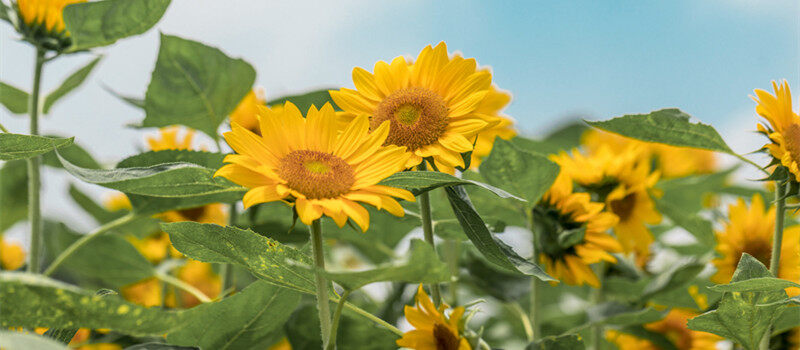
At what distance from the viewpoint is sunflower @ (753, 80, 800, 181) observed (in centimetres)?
47

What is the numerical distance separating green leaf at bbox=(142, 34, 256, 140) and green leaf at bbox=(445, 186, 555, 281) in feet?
1.00

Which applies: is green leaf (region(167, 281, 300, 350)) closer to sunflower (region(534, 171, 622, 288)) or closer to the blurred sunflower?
sunflower (region(534, 171, 622, 288))

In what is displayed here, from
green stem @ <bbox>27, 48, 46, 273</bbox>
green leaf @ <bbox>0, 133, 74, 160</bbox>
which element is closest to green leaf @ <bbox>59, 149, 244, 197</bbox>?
green leaf @ <bbox>0, 133, 74, 160</bbox>

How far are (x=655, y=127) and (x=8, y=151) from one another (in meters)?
0.43

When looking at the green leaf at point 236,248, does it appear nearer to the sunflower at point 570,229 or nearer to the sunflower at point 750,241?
the sunflower at point 570,229

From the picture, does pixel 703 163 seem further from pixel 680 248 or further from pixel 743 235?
pixel 743 235

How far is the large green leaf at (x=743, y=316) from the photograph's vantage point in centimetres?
46

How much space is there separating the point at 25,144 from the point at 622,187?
0.55 meters

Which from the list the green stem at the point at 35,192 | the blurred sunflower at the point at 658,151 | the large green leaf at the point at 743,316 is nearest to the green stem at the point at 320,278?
the large green leaf at the point at 743,316

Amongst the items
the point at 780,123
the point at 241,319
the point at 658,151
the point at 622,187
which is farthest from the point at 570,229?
the point at 658,151

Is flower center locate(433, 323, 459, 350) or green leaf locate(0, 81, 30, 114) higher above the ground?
flower center locate(433, 323, 459, 350)

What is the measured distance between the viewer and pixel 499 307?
3.50 ft

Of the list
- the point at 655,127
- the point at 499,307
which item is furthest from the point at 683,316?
the point at 655,127

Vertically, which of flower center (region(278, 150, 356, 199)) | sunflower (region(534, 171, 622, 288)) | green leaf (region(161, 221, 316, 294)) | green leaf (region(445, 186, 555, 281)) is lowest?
sunflower (region(534, 171, 622, 288))
